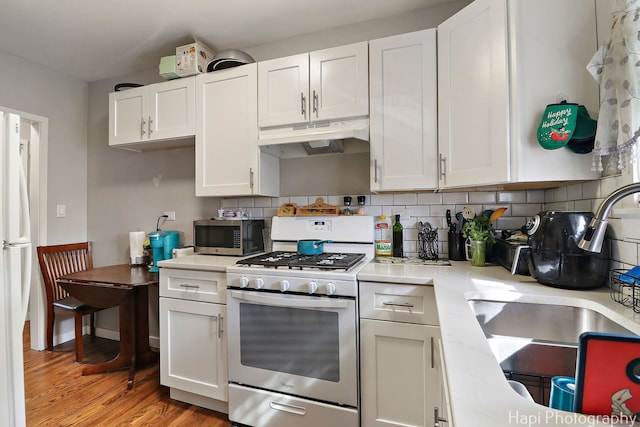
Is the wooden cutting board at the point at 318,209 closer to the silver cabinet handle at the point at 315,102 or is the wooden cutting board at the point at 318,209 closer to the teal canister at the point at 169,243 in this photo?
the silver cabinet handle at the point at 315,102

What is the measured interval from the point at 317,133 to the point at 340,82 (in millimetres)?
389

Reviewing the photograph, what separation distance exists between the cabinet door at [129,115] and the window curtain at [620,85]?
110 inches

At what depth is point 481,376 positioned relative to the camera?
0.57m

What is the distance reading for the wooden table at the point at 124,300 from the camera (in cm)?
212

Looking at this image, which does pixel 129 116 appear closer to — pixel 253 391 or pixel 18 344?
pixel 18 344

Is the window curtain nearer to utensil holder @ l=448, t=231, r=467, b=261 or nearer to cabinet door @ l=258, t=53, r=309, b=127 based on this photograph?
utensil holder @ l=448, t=231, r=467, b=261

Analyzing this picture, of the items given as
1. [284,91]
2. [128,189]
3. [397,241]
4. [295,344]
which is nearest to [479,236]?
[397,241]

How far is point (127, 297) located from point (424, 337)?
80.1 inches

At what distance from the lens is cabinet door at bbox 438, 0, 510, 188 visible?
141cm

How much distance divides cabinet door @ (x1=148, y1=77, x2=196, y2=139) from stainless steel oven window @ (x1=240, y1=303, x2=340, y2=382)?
4.86 ft

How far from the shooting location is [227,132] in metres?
2.20

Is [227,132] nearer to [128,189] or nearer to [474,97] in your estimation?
[128,189]

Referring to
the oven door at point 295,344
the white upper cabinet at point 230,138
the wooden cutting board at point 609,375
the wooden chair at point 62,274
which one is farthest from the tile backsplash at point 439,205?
the wooden chair at point 62,274

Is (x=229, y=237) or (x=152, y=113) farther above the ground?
(x=152, y=113)
